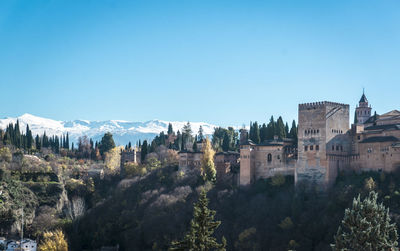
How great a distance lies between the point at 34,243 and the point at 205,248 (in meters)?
43.5

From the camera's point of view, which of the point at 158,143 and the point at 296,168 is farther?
the point at 158,143

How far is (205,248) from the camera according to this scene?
30016 millimetres

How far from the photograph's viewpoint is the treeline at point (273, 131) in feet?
224

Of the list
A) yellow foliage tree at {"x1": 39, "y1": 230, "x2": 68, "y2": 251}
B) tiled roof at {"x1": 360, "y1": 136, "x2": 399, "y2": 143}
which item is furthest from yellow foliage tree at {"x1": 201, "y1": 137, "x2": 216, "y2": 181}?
tiled roof at {"x1": 360, "y1": 136, "x2": 399, "y2": 143}

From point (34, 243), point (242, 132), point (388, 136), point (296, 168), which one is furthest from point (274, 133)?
point (34, 243)

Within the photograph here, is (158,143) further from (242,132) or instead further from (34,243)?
(34,243)

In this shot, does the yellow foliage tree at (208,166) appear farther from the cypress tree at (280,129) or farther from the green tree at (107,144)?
the green tree at (107,144)

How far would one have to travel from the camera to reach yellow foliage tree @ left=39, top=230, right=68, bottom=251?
64.8m

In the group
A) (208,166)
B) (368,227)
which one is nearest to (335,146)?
(208,166)

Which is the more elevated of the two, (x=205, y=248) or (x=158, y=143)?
(x=158, y=143)

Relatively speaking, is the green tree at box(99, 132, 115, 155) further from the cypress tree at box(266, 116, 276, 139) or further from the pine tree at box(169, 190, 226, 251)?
the pine tree at box(169, 190, 226, 251)

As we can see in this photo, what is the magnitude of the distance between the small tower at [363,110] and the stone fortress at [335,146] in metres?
12.8

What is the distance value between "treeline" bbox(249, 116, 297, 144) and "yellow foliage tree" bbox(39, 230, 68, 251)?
26.8 metres

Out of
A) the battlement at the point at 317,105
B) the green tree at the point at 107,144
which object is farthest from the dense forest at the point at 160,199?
the battlement at the point at 317,105
